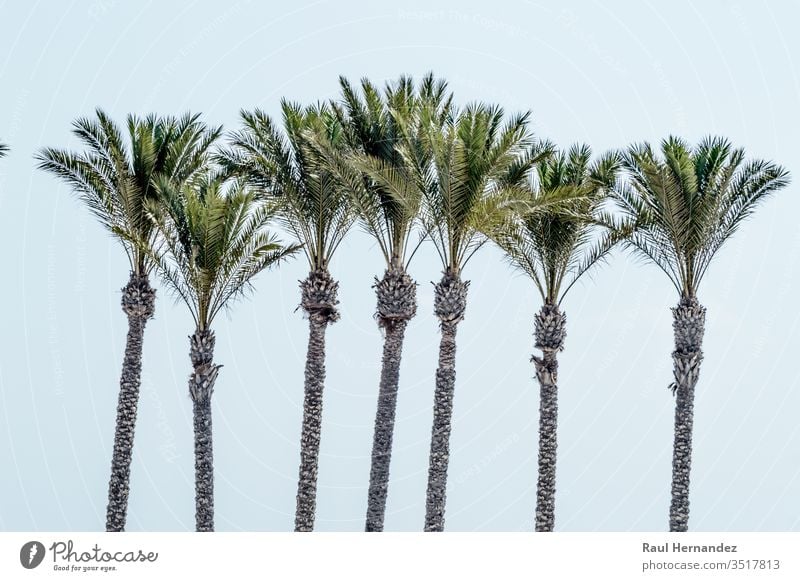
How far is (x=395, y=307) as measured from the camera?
32.8 m

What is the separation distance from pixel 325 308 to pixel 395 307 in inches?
63.5

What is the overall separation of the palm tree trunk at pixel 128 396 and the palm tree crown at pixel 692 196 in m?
11.4

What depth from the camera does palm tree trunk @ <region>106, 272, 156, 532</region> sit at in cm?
3183

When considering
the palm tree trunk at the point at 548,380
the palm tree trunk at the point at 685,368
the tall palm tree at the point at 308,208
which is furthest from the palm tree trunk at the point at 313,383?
the palm tree trunk at the point at 685,368

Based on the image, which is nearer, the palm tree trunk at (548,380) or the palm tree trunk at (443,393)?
the palm tree trunk at (443,393)

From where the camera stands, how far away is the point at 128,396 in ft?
107

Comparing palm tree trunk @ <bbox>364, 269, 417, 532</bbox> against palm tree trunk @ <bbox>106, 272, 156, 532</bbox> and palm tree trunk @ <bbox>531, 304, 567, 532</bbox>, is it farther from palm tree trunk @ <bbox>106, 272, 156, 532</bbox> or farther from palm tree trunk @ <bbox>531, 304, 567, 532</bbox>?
palm tree trunk @ <bbox>106, 272, 156, 532</bbox>

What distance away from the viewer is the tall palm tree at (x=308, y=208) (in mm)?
32156

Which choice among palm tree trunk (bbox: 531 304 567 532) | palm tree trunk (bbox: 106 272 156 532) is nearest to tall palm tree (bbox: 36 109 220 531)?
palm tree trunk (bbox: 106 272 156 532)

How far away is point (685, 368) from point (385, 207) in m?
7.52
